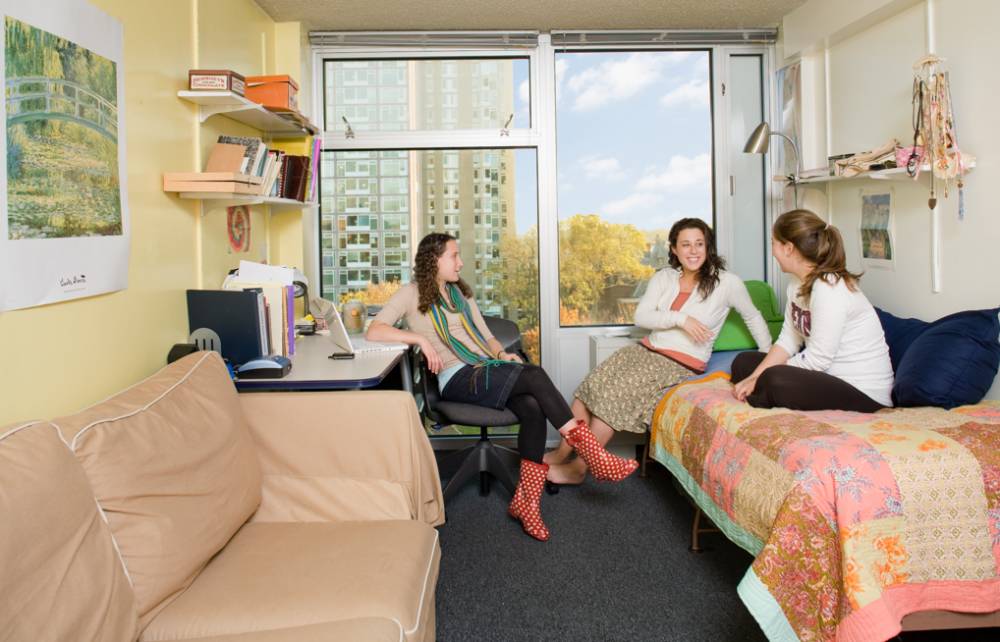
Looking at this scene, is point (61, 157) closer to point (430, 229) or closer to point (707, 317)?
point (430, 229)

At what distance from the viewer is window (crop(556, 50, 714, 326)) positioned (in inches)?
188

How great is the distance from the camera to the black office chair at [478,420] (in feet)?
11.7

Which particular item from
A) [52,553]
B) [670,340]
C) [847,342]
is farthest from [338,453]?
[670,340]

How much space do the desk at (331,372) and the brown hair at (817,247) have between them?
1.59 meters

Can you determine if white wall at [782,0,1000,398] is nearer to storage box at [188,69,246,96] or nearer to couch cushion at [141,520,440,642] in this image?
couch cushion at [141,520,440,642]

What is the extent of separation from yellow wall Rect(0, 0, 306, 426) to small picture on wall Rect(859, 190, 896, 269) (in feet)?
9.30

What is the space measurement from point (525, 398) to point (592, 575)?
2.69 feet

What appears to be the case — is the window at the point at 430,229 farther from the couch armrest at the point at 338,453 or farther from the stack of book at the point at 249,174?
the couch armrest at the point at 338,453

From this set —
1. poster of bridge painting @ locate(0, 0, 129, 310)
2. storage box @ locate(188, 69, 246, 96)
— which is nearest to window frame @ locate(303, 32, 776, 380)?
storage box @ locate(188, 69, 246, 96)

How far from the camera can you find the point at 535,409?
3518 mm

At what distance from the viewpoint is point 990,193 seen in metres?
3.04

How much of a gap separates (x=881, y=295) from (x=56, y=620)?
3476 millimetres

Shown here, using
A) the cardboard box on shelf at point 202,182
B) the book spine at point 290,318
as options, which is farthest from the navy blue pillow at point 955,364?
the cardboard box on shelf at point 202,182

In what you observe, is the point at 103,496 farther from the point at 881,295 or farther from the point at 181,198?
the point at 881,295
